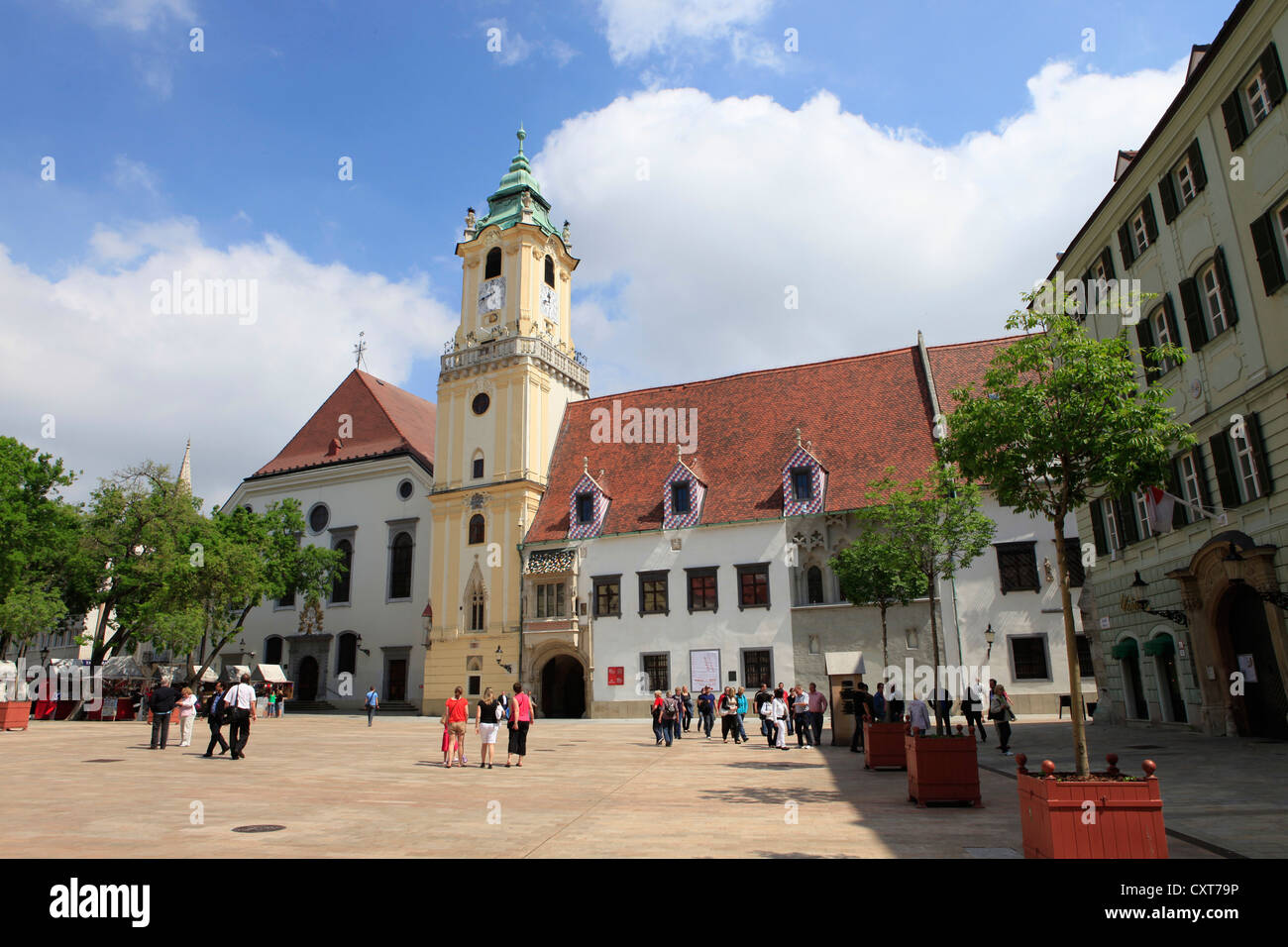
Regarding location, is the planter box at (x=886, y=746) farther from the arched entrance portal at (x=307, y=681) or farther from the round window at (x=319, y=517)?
the round window at (x=319, y=517)

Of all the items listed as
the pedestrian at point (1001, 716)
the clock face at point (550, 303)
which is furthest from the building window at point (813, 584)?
the clock face at point (550, 303)

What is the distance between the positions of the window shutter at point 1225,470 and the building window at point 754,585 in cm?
1911

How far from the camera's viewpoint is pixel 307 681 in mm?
49562

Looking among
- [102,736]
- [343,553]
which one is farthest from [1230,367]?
[343,553]

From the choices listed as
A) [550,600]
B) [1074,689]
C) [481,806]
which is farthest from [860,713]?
[550,600]

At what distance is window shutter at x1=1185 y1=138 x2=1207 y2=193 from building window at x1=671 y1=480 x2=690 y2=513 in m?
23.4

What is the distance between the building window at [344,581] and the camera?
164 ft

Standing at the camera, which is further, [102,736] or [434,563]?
[434,563]

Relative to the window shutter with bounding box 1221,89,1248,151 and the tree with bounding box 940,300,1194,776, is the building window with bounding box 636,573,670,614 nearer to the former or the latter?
the window shutter with bounding box 1221,89,1248,151

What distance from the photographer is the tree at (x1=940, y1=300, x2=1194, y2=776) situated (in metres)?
10.9

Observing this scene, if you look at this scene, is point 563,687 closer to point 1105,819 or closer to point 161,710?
point 161,710

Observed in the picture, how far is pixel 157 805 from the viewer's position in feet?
38.3
